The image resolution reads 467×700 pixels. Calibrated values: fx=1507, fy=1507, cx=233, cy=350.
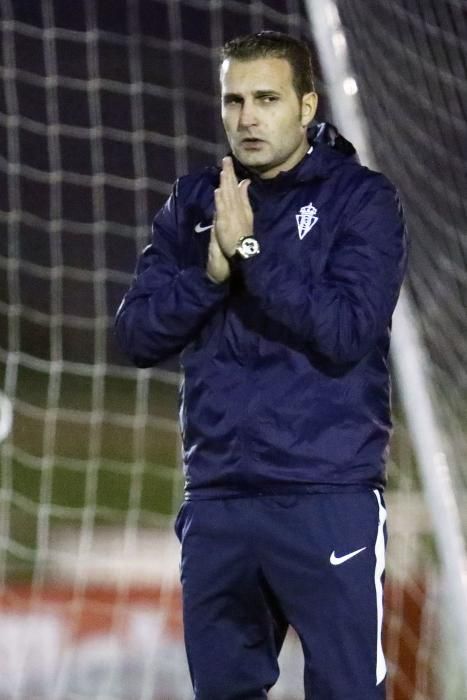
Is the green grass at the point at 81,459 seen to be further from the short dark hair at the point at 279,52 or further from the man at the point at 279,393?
the short dark hair at the point at 279,52

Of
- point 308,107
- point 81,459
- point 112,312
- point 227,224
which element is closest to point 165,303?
point 227,224

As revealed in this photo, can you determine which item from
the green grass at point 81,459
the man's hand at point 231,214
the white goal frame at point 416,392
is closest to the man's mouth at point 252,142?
the man's hand at point 231,214

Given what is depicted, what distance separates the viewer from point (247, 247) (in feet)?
7.05

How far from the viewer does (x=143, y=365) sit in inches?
92.6

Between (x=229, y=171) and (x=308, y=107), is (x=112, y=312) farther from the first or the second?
(x=229, y=171)

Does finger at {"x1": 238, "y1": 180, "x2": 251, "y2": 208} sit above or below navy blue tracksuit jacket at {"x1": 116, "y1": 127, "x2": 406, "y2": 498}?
above

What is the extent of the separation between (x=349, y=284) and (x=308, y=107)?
332mm

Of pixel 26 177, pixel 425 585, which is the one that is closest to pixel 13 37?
pixel 26 177

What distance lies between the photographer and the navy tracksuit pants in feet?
7.23

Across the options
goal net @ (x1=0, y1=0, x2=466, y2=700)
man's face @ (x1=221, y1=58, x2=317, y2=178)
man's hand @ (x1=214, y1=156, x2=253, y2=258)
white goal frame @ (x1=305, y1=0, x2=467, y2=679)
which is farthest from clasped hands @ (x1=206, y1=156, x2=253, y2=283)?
goal net @ (x1=0, y1=0, x2=466, y2=700)

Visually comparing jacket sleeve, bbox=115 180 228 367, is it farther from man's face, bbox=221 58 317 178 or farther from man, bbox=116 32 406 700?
man's face, bbox=221 58 317 178

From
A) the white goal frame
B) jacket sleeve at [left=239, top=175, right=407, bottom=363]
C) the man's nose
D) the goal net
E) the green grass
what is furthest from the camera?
the green grass

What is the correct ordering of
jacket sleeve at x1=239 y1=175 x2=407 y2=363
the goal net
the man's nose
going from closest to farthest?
jacket sleeve at x1=239 y1=175 x2=407 y2=363
the man's nose
the goal net

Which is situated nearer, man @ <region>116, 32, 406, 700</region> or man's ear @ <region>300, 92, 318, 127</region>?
man @ <region>116, 32, 406, 700</region>
